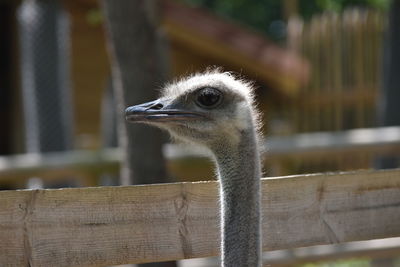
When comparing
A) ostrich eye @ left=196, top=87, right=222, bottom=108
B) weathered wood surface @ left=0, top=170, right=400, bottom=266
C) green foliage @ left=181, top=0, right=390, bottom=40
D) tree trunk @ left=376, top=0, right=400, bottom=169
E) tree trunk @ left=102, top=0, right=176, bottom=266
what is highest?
green foliage @ left=181, top=0, right=390, bottom=40

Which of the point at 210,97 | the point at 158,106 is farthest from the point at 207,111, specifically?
the point at 158,106

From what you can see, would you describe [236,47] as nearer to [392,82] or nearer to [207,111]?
[392,82]

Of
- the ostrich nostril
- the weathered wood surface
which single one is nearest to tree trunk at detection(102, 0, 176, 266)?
the weathered wood surface

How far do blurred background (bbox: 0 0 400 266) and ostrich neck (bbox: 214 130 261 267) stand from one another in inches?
46.9

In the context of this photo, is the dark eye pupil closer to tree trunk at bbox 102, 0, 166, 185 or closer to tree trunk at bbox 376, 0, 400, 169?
tree trunk at bbox 102, 0, 166, 185

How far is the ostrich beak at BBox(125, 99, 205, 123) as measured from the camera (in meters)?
2.78

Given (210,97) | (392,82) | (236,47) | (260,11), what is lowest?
(210,97)

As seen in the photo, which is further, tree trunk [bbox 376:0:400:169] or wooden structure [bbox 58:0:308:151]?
wooden structure [bbox 58:0:308:151]

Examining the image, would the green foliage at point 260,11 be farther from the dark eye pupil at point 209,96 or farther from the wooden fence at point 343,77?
the dark eye pupil at point 209,96

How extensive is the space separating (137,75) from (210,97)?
4.06ft

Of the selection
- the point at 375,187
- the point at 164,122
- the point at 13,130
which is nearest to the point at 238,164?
the point at 164,122

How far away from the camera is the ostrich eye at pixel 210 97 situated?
2877mm

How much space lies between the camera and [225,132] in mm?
2891

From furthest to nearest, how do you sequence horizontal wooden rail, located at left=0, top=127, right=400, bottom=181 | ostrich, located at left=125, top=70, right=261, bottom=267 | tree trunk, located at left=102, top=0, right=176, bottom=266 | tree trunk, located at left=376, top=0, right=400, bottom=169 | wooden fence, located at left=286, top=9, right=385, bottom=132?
wooden fence, located at left=286, top=9, right=385, bottom=132 → tree trunk, located at left=376, top=0, right=400, bottom=169 → horizontal wooden rail, located at left=0, top=127, right=400, bottom=181 → tree trunk, located at left=102, top=0, right=176, bottom=266 → ostrich, located at left=125, top=70, right=261, bottom=267
